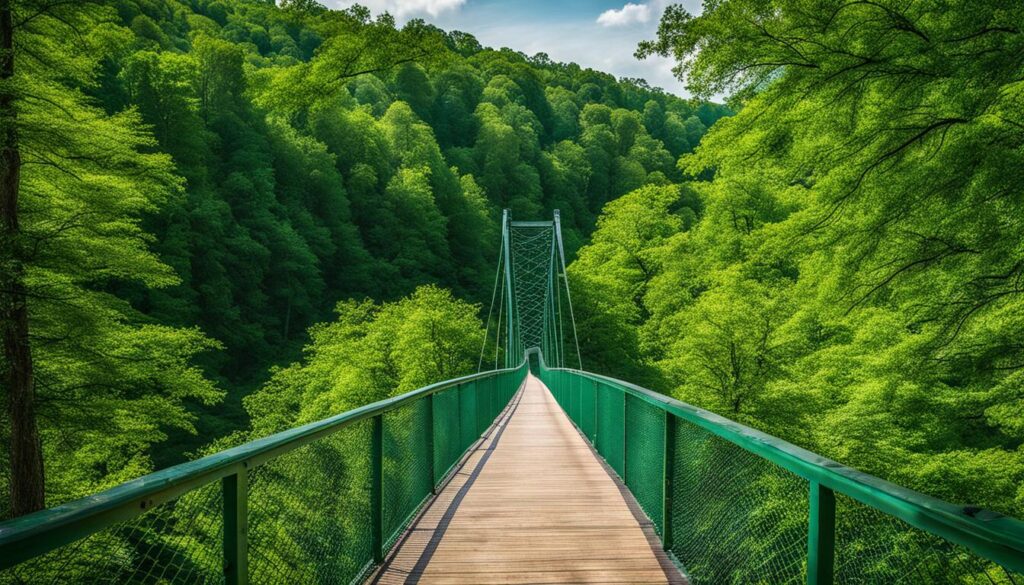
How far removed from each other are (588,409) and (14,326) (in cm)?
772

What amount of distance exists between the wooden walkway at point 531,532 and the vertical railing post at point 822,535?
4.85ft

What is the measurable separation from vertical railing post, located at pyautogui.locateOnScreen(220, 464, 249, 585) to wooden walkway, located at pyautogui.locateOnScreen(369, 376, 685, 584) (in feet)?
4.64

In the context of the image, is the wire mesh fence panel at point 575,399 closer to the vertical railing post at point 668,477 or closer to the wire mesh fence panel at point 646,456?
the wire mesh fence panel at point 646,456

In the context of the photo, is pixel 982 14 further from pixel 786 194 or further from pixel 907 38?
pixel 786 194

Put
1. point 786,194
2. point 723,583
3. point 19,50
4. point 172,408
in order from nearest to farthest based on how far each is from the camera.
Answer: point 723,583
point 19,50
point 172,408
point 786,194

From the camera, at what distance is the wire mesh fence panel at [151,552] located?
4.28 ft

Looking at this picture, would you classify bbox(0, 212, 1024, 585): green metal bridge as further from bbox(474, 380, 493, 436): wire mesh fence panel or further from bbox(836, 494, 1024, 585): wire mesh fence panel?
bbox(474, 380, 493, 436): wire mesh fence panel

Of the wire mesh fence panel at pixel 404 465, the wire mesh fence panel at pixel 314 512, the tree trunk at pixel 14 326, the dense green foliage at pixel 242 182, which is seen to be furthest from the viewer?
the dense green foliage at pixel 242 182

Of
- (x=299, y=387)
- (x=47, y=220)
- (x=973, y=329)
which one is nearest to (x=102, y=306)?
(x=47, y=220)

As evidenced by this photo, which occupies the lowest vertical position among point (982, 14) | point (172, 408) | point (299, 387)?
point (299, 387)

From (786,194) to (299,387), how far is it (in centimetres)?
2326

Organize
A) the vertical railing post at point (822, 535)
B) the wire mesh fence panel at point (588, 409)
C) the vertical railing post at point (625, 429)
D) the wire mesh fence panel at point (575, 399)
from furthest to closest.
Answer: the wire mesh fence panel at point (575, 399)
the wire mesh fence panel at point (588, 409)
the vertical railing post at point (625, 429)
the vertical railing post at point (822, 535)

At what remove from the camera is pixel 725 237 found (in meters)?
24.4

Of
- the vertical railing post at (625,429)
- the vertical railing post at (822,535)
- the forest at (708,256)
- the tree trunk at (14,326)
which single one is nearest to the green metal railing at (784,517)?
the vertical railing post at (822,535)
